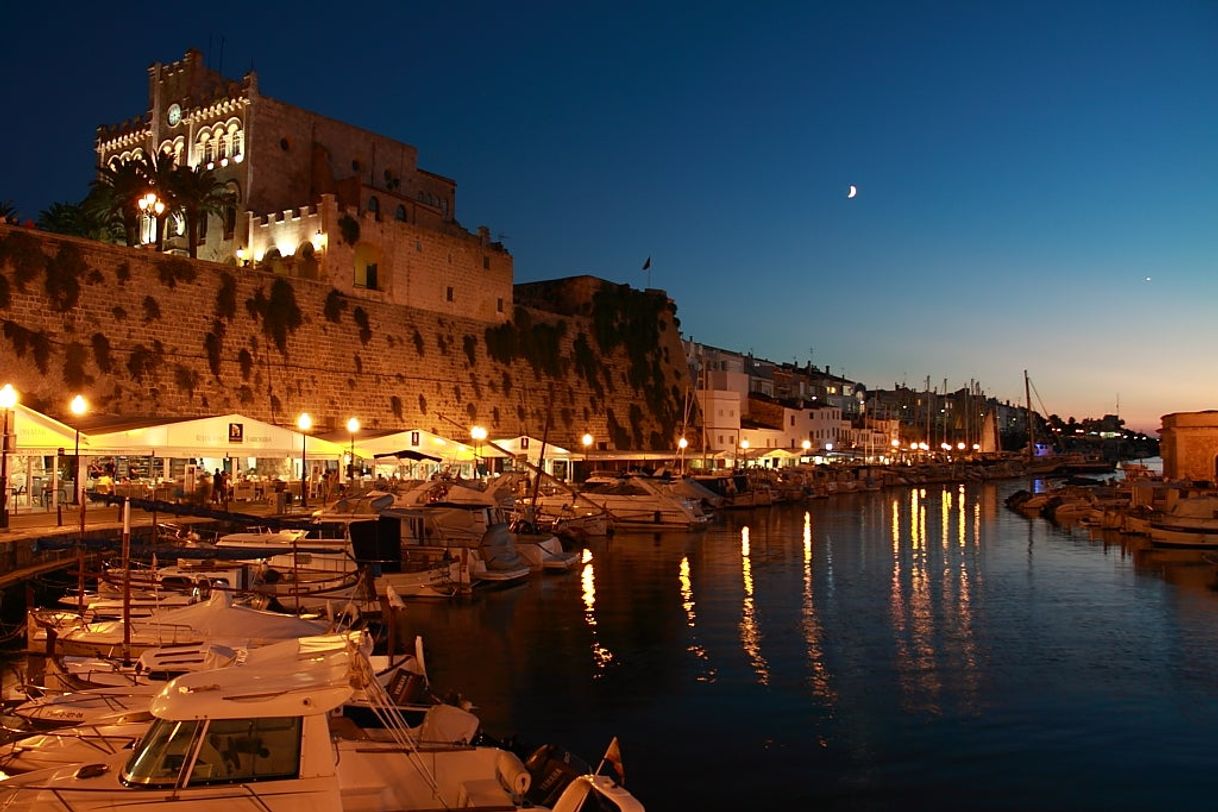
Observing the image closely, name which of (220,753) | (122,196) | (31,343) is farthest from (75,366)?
(220,753)

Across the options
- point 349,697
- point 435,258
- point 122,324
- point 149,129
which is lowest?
point 349,697

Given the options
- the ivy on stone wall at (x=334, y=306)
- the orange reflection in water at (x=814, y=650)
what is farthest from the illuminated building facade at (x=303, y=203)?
the orange reflection in water at (x=814, y=650)

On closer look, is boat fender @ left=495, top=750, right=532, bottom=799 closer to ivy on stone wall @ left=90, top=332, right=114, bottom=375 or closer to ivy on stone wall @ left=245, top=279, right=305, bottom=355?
ivy on stone wall @ left=90, top=332, right=114, bottom=375

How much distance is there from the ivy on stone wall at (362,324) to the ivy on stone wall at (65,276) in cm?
1130

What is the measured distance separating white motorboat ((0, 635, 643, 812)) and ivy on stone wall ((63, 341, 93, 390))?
24491 mm

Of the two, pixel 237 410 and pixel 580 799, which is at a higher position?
pixel 237 410

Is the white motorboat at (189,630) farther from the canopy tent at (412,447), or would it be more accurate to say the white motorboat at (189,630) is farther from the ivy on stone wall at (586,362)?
the ivy on stone wall at (586,362)

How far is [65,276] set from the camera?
2892cm

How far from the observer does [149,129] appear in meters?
47.4

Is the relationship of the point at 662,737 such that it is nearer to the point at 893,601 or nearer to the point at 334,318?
the point at 893,601

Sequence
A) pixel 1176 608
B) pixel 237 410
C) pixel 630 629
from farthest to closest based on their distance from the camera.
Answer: pixel 237 410
pixel 1176 608
pixel 630 629

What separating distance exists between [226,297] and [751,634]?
80.1ft

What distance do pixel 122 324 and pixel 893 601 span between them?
24796mm

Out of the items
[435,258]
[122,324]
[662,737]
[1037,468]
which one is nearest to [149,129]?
[435,258]
